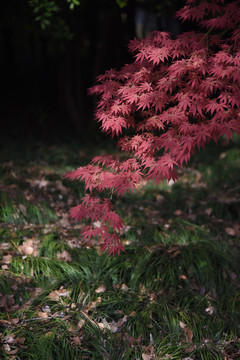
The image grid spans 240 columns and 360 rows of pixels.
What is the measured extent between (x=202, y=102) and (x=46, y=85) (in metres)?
12.5

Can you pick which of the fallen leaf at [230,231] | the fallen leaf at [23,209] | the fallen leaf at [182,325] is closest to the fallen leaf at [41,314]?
the fallen leaf at [182,325]

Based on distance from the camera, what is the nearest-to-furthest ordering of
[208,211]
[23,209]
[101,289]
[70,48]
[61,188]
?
[101,289] → [23,209] → [208,211] → [61,188] → [70,48]

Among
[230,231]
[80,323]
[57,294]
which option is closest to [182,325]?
[80,323]

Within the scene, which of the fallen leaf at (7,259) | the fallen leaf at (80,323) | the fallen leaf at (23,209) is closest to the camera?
the fallen leaf at (80,323)

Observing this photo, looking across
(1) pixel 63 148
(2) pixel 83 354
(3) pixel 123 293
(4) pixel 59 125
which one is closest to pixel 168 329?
(3) pixel 123 293

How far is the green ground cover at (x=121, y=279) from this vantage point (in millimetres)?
3359

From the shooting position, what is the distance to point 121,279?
4.13 m

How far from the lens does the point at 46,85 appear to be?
14.6 m

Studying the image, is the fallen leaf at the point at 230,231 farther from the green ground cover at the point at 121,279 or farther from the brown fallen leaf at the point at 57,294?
the brown fallen leaf at the point at 57,294

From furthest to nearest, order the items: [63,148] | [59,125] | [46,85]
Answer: [46,85]
[59,125]
[63,148]

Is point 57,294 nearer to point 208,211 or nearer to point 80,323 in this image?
point 80,323

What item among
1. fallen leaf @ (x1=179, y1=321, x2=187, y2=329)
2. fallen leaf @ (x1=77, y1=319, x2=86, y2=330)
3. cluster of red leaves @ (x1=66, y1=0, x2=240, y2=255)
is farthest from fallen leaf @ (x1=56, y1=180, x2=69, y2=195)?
fallen leaf @ (x1=179, y1=321, x2=187, y2=329)

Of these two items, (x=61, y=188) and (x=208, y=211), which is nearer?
(x=208, y=211)

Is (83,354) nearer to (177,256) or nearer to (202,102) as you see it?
(177,256)
